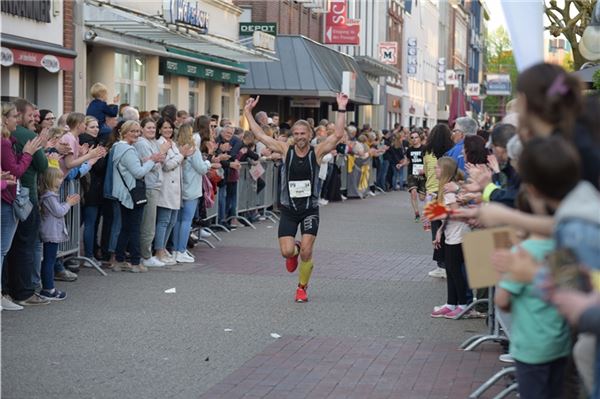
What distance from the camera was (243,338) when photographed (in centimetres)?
978

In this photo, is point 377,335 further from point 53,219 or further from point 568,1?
point 568,1

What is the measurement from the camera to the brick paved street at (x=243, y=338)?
26.3 ft

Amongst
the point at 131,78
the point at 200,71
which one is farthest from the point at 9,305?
the point at 200,71

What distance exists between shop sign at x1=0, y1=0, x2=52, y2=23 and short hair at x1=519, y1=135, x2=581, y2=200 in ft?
51.2

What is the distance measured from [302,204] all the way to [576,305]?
8153mm

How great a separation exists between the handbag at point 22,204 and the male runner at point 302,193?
2575mm

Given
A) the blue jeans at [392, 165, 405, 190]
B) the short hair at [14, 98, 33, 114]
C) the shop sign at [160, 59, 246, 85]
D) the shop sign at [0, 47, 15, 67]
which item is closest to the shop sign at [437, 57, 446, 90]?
the blue jeans at [392, 165, 405, 190]

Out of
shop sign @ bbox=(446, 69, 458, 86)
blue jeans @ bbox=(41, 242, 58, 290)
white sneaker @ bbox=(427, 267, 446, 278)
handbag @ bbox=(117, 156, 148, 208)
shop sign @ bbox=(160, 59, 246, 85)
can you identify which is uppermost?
shop sign @ bbox=(446, 69, 458, 86)

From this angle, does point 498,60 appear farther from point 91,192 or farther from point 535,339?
point 535,339

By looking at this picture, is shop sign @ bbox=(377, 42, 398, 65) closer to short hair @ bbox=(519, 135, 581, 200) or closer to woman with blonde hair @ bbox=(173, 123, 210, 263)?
woman with blonde hair @ bbox=(173, 123, 210, 263)

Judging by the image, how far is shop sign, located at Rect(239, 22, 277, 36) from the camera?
34.2m

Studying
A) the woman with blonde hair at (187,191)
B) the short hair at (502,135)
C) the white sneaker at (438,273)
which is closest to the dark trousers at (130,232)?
the woman with blonde hair at (187,191)

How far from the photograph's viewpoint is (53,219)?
38.3ft

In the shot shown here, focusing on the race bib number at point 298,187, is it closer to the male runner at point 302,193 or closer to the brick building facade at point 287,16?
the male runner at point 302,193
